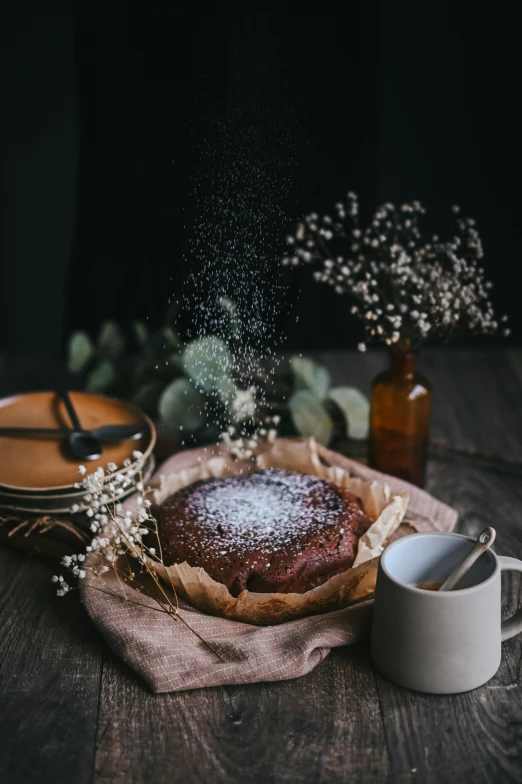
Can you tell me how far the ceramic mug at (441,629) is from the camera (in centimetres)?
93

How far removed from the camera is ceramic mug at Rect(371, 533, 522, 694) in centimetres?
93

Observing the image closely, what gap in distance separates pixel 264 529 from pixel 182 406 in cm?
40

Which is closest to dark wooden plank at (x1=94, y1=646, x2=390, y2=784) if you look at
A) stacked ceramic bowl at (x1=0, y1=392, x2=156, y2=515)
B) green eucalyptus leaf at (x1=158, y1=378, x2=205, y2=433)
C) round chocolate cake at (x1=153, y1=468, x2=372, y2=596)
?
round chocolate cake at (x1=153, y1=468, x2=372, y2=596)

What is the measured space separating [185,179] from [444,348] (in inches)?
36.2

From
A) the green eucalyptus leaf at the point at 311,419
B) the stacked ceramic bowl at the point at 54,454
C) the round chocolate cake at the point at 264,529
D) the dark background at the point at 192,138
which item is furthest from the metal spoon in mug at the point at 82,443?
the green eucalyptus leaf at the point at 311,419

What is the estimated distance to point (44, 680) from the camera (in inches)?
39.8

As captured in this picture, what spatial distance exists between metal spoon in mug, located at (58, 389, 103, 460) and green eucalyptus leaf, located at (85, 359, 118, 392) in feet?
1.07

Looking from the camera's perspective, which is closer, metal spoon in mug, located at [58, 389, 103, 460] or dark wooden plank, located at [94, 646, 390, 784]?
dark wooden plank, located at [94, 646, 390, 784]

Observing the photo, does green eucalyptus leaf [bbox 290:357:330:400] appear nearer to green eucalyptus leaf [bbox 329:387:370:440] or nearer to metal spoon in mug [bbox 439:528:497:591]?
green eucalyptus leaf [bbox 329:387:370:440]

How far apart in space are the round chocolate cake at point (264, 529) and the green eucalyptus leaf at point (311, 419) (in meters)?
0.20

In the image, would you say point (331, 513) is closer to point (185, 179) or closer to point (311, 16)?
point (185, 179)

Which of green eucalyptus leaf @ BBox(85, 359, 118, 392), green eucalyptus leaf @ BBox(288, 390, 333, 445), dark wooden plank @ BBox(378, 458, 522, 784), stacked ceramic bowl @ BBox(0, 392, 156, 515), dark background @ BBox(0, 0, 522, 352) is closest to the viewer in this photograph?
dark wooden plank @ BBox(378, 458, 522, 784)

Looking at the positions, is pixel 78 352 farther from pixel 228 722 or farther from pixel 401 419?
pixel 228 722

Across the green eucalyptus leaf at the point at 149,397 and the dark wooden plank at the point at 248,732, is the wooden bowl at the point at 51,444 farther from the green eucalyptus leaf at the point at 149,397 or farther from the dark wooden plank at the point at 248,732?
the dark wooden plank at the point at 248,732
